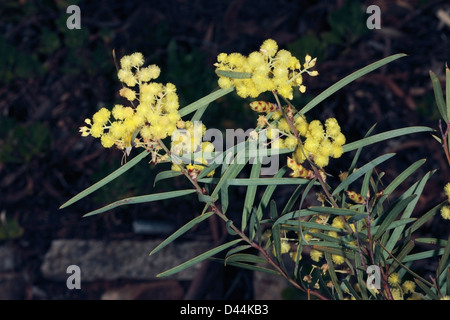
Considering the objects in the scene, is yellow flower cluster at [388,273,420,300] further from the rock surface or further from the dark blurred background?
the rock surface

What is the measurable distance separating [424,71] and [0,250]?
5.86 ft

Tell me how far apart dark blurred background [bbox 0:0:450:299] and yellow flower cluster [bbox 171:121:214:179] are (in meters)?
1.04

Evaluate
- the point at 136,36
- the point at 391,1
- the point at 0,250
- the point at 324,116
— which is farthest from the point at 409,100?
the point at 0,250

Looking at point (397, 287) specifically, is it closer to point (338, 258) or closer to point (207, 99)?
point (338, 258)

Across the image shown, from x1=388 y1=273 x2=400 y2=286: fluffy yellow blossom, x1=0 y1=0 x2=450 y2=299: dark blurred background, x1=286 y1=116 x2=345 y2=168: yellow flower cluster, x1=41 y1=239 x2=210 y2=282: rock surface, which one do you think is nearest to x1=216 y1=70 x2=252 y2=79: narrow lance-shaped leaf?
x1=286 y1=116 x2=345 y2=168: yellow flower cluster

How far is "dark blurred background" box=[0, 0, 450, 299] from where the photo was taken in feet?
6.13

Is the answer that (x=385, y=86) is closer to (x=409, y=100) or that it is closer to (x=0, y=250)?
(x=409, y=100)

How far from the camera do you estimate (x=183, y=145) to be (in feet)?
2.39

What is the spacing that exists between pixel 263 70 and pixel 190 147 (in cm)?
15

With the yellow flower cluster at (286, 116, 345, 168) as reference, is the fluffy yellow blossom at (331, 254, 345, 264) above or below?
below

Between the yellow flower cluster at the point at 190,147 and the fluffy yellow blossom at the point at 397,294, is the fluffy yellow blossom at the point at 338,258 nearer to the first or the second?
the fluffy yellow blossom at the point at 397,294

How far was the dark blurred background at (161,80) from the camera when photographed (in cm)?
187

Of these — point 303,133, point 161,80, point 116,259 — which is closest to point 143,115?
point 303,133

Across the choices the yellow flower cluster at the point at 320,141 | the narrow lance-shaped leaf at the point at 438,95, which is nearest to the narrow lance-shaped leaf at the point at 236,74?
the yellow flower cluster at the point at 320,141
